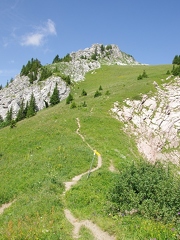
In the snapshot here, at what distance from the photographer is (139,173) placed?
14.4m

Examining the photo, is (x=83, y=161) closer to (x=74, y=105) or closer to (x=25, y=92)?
(x=74, y=105)

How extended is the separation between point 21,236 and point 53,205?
4.19 metres

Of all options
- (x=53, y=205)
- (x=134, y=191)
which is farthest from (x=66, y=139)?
(x=134, y=191)

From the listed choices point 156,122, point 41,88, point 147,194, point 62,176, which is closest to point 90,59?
point 41,88

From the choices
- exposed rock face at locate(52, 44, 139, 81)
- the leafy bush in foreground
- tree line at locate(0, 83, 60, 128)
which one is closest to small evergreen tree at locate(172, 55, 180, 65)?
exposed rock face at locate(52, 44, 139, 81)

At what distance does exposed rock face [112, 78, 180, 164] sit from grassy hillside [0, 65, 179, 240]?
3.73 metres

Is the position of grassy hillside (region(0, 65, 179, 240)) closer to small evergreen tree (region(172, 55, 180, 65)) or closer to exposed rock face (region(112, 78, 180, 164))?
exposed rock face (region(112, 78, 180, 164))

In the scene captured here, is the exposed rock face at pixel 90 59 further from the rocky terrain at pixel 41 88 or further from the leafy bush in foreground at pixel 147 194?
the leafy bush in foreground at pixel 147 194

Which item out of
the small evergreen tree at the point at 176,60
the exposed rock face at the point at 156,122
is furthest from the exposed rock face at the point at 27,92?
the small evergreen tree at the point at 176,60

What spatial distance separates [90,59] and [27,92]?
2009 inches

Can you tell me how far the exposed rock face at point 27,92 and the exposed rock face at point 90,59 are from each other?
12705 mm

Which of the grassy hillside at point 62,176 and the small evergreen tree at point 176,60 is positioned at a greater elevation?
the small evergreen tree at point 176,60

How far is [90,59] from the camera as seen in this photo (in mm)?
128750

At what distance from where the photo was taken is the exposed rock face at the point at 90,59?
105 meters
